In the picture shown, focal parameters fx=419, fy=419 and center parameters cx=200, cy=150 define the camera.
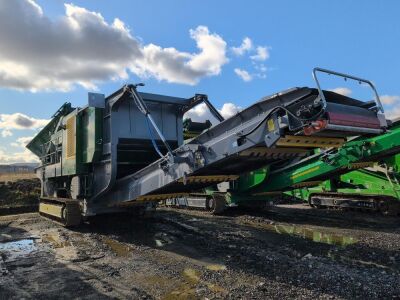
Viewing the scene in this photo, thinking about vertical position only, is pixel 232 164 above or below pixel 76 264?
above

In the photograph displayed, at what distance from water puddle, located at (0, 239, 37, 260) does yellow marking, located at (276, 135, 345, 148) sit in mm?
4949

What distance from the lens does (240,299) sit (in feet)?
15.7

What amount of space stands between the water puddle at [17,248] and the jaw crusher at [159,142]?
124 centimetres

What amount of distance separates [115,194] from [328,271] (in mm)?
4722

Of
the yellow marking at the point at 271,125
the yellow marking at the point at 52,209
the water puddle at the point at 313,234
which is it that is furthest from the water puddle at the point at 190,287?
the yellow marking at the point at 52,209

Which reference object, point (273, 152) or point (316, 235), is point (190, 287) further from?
point (316, 235)

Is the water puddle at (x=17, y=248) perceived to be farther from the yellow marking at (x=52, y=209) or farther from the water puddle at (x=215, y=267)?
the water puddle at (x=215, y=267)

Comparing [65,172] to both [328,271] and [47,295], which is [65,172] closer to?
[47,295]

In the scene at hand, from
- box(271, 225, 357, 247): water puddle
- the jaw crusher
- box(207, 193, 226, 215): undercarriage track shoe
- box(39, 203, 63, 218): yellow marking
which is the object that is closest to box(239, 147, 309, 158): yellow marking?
the jaw crusher

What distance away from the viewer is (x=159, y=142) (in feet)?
31.2

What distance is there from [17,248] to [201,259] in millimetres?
3725

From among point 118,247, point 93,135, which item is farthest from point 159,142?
point 118,247

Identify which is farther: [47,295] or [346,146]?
[346,146]

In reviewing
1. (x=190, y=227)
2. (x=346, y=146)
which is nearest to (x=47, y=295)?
(x=190, y=227)
